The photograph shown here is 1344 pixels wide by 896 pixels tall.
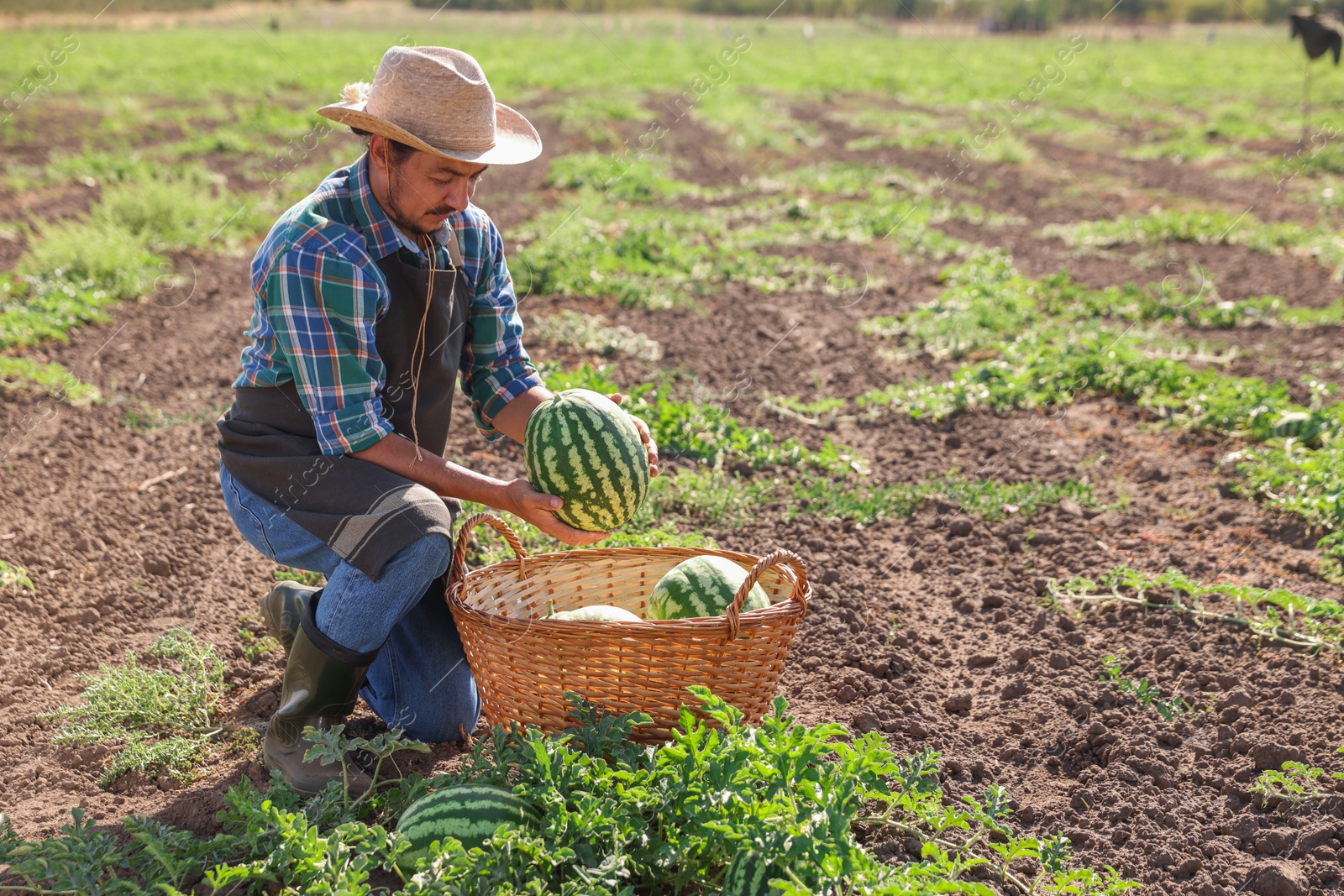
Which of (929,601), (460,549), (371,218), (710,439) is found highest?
(371,218)

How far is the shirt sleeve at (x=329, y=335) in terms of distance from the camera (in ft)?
9.41

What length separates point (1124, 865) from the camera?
277cm

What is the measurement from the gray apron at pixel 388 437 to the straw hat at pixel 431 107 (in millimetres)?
371

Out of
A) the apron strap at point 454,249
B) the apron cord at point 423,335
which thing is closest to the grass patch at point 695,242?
the apron strap at point 454,249

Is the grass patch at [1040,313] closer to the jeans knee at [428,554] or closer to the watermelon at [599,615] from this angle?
the watermelon at [599,615]

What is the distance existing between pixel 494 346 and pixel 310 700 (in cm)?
129

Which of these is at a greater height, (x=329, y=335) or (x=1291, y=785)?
(x=329, y=335)

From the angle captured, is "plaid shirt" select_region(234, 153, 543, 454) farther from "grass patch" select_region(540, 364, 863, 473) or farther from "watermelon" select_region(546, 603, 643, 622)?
"grass patch" select_region(540, 364, 863, 473)

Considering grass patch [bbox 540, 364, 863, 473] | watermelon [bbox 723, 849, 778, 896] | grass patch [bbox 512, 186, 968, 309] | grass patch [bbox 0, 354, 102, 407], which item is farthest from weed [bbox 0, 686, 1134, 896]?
grass patch [bbox 512, 186, 968, 309]

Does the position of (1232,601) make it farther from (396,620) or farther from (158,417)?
(158,417)

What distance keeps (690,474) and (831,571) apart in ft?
3.11

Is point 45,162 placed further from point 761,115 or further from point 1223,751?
point 1223,751

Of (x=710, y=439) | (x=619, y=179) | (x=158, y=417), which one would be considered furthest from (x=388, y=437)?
(x=619, y=179)

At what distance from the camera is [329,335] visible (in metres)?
2.89
